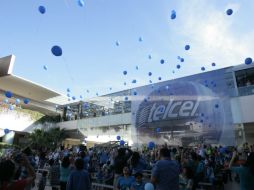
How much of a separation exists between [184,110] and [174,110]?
824 mm

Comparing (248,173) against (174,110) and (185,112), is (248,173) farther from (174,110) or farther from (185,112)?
(174,110)

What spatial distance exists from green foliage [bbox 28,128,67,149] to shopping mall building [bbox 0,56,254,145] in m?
1.32

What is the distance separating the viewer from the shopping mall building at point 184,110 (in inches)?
533

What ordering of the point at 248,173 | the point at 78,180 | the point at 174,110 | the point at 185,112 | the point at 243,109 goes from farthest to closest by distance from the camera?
the point at 174,110
the point at 185,112
the point at 243,109
the point at 78,180
the point at 248,173

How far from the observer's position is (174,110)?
1602 centimetres

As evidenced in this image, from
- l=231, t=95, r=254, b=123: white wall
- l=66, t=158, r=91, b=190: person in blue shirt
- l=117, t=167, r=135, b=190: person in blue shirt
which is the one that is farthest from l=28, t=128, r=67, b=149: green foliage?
l=66, t=158, r=91, b=190: person in blue shirt

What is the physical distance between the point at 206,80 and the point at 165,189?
13118mm

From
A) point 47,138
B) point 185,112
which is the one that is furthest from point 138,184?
point 47,138

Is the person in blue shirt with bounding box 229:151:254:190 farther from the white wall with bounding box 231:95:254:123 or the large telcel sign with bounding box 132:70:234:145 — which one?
the white wall with bounding box 231:95:254:123

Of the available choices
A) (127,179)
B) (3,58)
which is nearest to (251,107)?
(127,179)

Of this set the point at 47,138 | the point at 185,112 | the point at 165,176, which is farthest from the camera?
the point at 47,138

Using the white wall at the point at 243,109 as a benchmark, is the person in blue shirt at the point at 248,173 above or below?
below

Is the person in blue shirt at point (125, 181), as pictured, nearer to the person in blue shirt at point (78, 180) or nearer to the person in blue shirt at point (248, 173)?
the person in blue shirt at point (78, 180)

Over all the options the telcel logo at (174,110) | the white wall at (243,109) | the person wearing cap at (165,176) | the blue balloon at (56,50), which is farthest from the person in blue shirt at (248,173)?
the telcel logo at (174,110)
